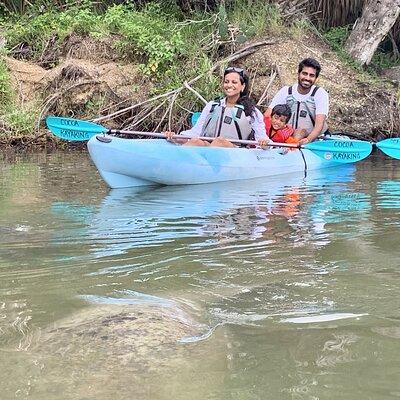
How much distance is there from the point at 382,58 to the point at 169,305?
33.0ft

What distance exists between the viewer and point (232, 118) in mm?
7047

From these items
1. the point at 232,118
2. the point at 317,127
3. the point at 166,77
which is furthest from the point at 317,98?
the point at 166,77

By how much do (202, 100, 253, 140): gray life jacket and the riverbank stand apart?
2691 mm

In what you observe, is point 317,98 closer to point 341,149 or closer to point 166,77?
point 341,149

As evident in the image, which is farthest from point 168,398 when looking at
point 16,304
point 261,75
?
point 261,75

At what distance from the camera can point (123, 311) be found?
2.81m

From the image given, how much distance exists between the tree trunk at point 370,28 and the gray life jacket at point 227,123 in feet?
14.6

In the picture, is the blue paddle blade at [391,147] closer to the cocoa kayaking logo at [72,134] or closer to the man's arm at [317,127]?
the man's arm at [317,127]

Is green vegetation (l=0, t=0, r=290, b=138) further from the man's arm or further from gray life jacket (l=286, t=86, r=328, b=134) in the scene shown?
the man's arm

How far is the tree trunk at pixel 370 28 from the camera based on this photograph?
1052 cm

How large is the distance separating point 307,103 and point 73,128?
8.80ft

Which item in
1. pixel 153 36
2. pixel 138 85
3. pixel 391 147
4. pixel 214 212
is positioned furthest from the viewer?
pixel 153 36

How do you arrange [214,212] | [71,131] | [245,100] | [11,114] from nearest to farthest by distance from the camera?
[214,212], [245,100], [71,131], [11,114]

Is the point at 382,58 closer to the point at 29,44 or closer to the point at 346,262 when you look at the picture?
the point at 29,44
